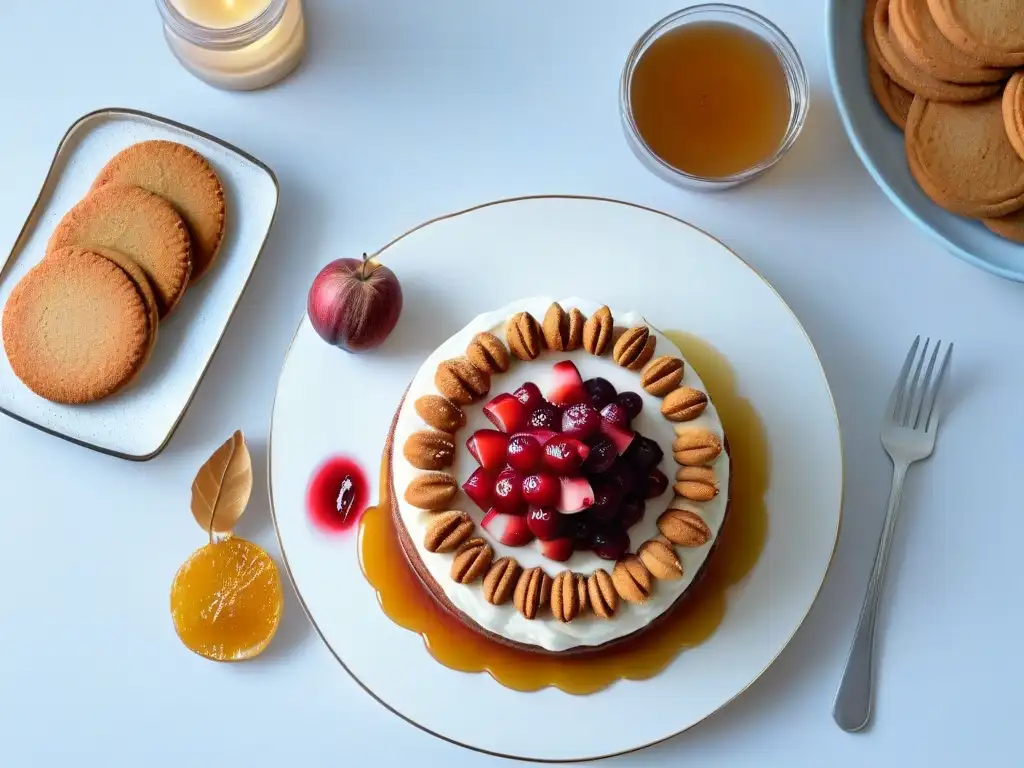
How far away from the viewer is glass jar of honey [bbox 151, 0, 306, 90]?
5.61ft

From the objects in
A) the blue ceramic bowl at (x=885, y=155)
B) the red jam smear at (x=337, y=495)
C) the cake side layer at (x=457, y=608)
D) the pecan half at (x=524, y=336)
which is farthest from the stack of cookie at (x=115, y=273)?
the blue ceramic bowl at (x=885, y=155)

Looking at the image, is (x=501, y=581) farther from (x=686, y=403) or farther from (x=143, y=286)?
(x=143, y=286)

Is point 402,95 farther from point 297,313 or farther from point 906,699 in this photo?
point 906,699

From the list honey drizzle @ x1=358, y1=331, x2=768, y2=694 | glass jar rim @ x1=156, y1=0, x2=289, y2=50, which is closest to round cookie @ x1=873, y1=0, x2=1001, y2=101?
honey drizzle @ x1=358, y1=331, x2=768, y2=694

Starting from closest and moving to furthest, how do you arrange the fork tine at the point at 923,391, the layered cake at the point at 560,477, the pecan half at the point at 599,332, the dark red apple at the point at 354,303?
the layered cake at the point at 560,477
the pecan half at the point at 599,332
the dark red apple at the point at 354,303
the fork tine at the point at 923,391

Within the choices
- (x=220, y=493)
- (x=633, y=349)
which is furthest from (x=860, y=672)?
(x=220, y=493)

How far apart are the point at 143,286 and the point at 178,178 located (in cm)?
22

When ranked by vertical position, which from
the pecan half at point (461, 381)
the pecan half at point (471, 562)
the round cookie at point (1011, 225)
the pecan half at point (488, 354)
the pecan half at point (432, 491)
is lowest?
the pecan half at point (471, 562)

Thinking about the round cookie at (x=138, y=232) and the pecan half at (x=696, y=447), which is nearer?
the pecan half at (x=696, y=447)

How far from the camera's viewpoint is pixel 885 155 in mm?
1738

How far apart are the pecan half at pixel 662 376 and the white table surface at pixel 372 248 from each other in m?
0.40

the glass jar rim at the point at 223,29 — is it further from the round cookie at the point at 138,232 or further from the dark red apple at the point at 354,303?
the dark red apple at the point at 354,303

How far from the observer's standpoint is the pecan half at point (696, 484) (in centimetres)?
150

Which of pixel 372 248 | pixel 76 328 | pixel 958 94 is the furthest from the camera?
pixel 372 248
